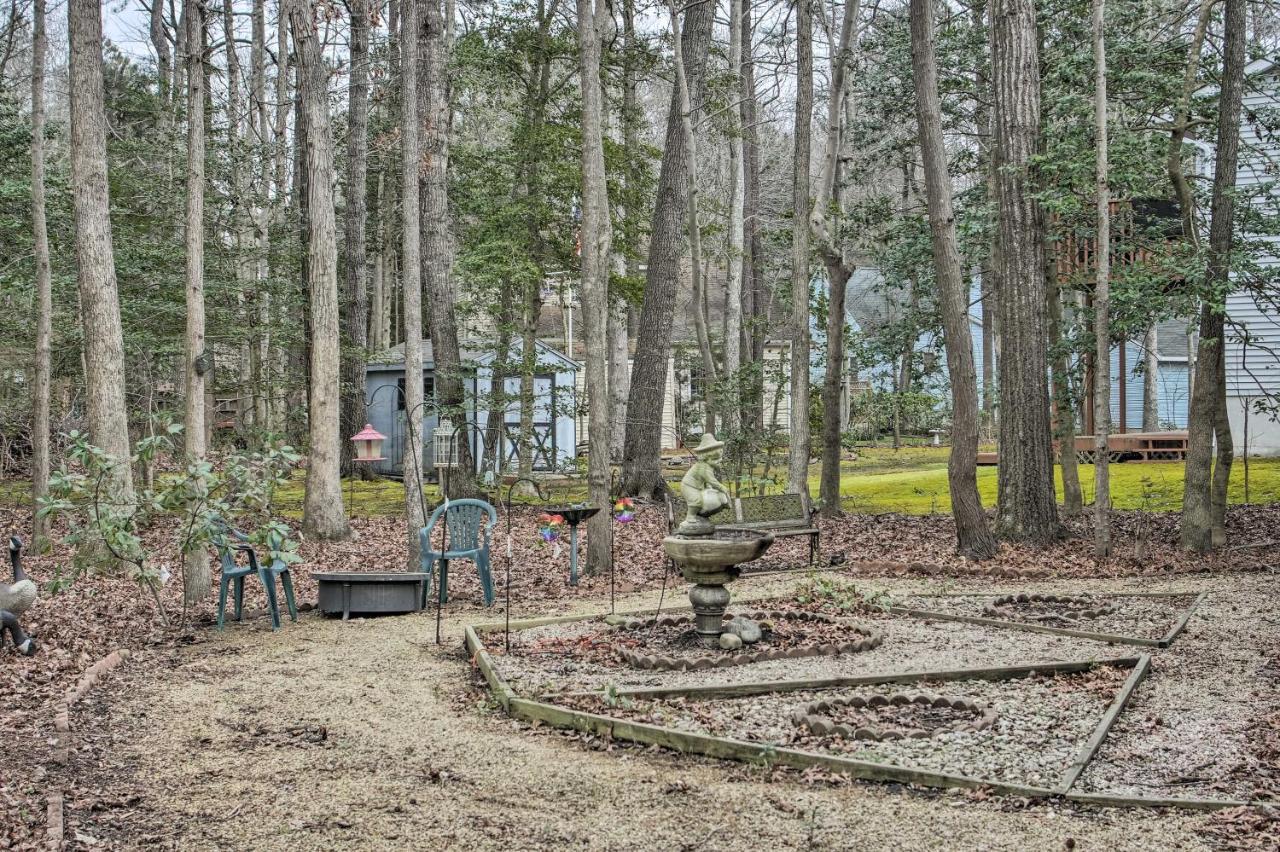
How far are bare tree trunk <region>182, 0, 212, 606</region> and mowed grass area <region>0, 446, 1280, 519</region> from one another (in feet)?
19.8

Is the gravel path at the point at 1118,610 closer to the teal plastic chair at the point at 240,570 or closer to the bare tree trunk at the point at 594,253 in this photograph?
the bare tree trunk at the point at 594,253

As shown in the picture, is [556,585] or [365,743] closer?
[365,743]

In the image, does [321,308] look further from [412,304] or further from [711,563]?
[711,563]

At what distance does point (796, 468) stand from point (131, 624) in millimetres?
8133

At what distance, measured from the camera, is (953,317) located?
12891 mm

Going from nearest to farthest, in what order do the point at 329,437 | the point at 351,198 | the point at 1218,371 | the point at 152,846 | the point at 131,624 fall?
1. the point at 152,846
2. the point at 131,624
3. the point at 1218,371
4. the point at 329,437
5. the point at 351,198

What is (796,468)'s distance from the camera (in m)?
15.0

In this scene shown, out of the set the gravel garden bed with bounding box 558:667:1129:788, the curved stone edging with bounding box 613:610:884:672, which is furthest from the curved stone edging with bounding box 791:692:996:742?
the curved stone edging with bounding box 613:610:884:672

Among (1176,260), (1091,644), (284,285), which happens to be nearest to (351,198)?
(284,285)

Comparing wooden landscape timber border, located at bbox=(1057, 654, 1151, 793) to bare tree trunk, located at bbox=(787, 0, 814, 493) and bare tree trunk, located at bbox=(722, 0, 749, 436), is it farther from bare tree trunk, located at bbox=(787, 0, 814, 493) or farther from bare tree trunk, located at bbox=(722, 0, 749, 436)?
bare tree trunk, located at bbox=(722, 0, 749, 436)

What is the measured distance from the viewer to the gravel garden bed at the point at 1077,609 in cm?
893

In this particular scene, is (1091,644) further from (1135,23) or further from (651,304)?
(651,304)

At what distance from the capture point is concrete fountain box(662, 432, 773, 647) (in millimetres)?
8117

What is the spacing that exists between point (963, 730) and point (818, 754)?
98cm
